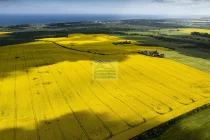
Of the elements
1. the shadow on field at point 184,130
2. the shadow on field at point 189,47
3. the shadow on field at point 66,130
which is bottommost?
the shadow on field at point 66,130

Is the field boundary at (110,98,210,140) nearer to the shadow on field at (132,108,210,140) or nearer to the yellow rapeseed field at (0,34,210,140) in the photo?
the yellow rapeseed field at (0,34,210,140)

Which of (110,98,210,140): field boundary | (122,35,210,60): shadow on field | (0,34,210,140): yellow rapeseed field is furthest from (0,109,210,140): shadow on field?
(122,35,210,60): shadow on field

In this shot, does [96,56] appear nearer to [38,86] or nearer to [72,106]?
[38,86]

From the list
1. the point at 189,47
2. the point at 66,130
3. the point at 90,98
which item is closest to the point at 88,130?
the point at 66,130

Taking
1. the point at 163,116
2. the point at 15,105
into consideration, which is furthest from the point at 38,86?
the point at 163,116

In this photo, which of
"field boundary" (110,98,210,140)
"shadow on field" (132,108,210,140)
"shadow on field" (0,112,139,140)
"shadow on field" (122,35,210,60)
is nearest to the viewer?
"shadow on field" (132,108,210,140)

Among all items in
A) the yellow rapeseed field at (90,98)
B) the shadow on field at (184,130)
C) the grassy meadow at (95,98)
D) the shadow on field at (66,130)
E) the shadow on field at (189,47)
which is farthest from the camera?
the shadow on field at (189,47)

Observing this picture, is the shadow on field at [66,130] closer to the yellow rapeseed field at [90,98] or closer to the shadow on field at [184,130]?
the yellow rapeseed field at [90,98]

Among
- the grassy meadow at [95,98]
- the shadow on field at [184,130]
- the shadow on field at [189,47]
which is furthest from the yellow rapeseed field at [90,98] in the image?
the shadow on field at [189,47]

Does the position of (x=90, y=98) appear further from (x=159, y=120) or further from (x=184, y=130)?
(x=184, y=130)
